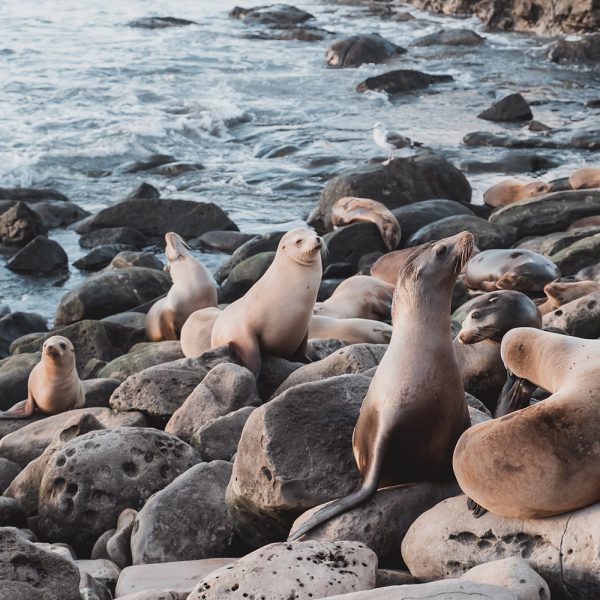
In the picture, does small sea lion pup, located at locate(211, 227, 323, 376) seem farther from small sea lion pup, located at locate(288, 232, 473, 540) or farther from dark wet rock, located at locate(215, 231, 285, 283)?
dark wet rock, located at locate(215, 231, 285, 283)

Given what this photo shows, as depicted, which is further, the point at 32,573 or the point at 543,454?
the point at 32,573

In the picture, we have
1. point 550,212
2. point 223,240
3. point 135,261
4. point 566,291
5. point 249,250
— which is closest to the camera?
point 566,291

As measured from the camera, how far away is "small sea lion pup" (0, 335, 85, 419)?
7.68 metres

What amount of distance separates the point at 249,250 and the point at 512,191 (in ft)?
11.9

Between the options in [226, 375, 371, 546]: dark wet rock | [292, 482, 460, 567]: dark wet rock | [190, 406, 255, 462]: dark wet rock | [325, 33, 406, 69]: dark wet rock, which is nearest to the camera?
[292, 482, 460, 567]: dark wet rock

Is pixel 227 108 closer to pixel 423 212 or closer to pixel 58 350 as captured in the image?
pixel 423 212

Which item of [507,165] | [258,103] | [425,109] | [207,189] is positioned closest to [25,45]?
[258,103]

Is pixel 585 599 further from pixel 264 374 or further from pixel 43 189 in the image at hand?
pixel 43 189

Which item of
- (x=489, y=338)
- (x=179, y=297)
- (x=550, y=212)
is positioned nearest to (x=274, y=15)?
(x=550, y=212)

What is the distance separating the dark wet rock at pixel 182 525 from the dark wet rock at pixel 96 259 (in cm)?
869

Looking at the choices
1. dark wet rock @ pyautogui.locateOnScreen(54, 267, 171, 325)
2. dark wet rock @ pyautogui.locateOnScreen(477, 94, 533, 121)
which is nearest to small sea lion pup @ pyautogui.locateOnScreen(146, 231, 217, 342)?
dark wet rock @ pyautogui.locateOnScreen(54, 267, 171, 325)

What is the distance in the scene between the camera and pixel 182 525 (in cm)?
469

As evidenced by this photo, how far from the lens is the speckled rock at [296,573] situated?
352 centimetres

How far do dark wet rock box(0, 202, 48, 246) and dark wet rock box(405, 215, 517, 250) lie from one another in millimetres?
4950
